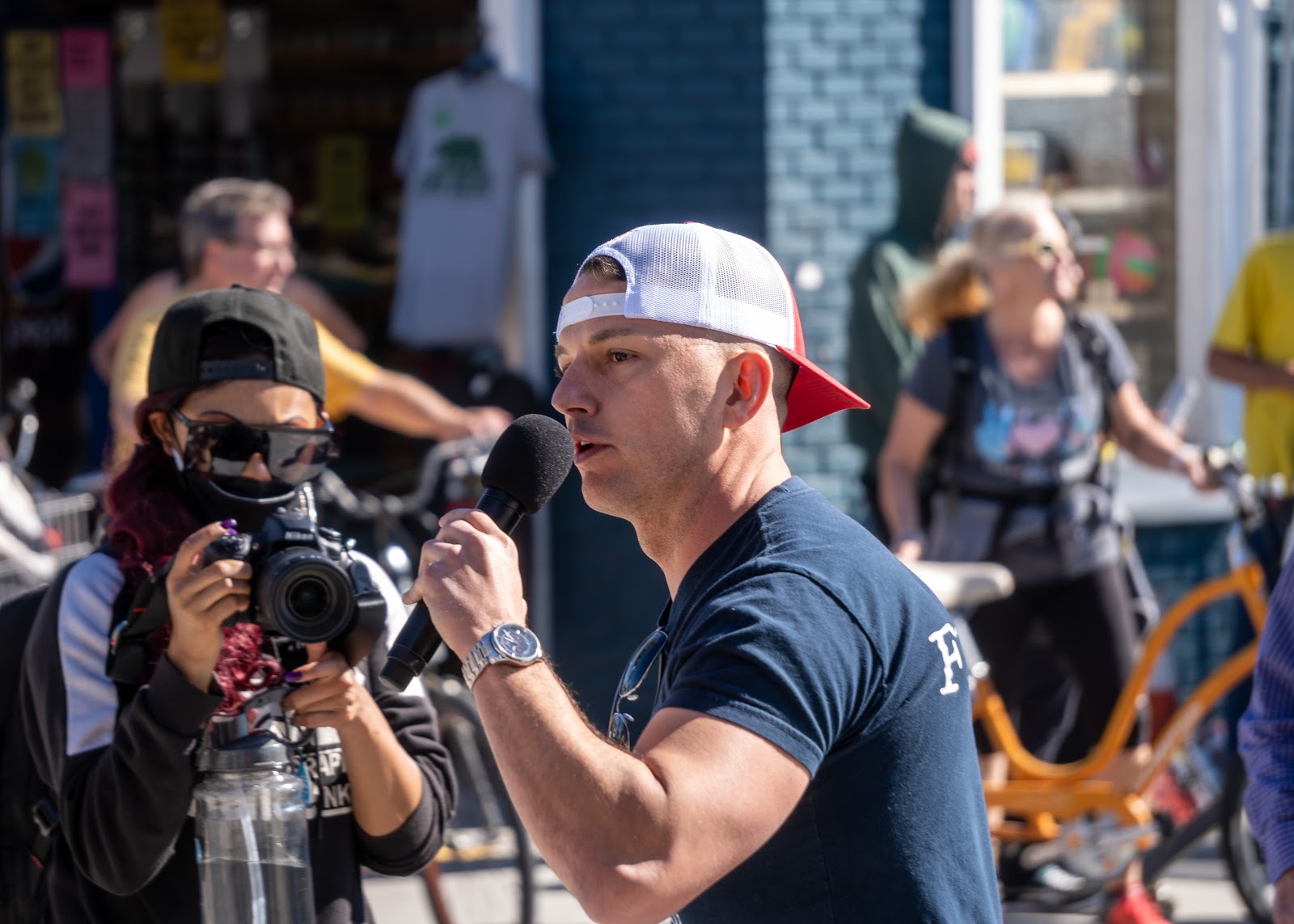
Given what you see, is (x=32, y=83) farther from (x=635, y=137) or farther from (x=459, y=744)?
(x=459, y=744)

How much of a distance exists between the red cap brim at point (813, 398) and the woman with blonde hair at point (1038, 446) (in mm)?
2832

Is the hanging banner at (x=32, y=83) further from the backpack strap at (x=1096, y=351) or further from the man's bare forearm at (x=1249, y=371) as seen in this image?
the man's bare forearm at (x=1249, y=371)

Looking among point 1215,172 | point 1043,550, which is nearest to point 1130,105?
point 1215,172

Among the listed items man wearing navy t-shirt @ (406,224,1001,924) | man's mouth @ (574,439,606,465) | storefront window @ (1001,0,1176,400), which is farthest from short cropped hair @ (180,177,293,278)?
storefront window @ (1001,0,1176,400)

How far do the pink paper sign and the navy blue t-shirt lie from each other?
7611 mm

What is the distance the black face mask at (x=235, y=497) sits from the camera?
2.64m

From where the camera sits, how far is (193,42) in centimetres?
877

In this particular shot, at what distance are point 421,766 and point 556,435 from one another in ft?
2.21

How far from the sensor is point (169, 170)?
8.88 m

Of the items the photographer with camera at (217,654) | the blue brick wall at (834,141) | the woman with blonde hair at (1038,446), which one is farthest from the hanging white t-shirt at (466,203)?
the photographer with camera at (217,654)

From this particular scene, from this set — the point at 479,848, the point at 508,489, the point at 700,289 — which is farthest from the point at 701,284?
the point at 479,848

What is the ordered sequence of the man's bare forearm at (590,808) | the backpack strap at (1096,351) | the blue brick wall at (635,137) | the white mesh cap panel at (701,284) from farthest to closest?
the blue brick wall at (635,137), the backpack strap at (1096,351), the white mesh cap panel at (701,284), the man's bare forearm at (590,808)

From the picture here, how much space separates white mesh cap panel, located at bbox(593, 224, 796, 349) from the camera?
6.81ft

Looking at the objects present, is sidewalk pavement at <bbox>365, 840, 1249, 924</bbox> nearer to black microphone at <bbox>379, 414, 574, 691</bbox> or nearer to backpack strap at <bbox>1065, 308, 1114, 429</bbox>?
backpack strap at <bbox>1065, 308, 1114, 429</bbox>
